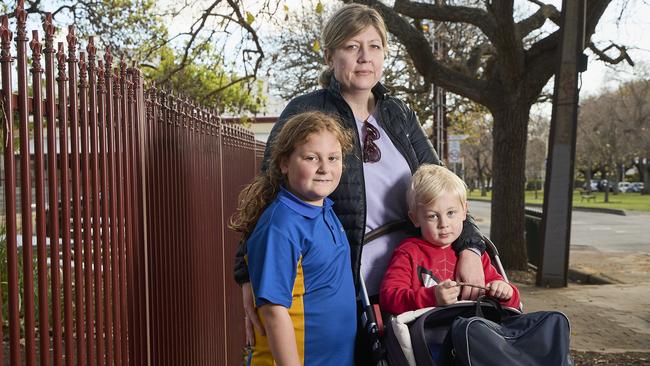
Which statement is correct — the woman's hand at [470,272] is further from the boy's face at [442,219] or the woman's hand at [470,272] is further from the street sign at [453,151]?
the street sign at [453,151]

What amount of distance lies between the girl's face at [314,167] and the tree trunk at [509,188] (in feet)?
37.0

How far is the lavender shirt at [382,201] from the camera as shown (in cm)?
314

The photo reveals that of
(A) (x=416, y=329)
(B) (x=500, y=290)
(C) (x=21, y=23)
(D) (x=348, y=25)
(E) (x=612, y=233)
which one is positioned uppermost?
(D) (x=348, y=25)

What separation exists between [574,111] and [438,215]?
8.83 meters

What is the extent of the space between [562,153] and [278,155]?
9.31 meters

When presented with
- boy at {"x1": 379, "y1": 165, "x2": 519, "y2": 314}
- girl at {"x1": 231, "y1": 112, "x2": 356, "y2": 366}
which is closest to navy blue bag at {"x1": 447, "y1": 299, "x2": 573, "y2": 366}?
boy at {"x1": 379, "y1": 165, "x2": 519, "y2": 314}

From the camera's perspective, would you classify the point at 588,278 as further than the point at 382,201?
Yes

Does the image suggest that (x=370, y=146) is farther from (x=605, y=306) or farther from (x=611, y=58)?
(x=611, y=58)

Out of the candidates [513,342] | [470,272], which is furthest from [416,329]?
[470,272]

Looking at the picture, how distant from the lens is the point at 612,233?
23.3 meters

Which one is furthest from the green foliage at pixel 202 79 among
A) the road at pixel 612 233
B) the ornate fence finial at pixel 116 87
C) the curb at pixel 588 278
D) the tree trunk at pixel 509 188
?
the ornate fence finial at pixel 116 87

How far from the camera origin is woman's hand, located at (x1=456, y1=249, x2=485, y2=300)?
2.92 metres

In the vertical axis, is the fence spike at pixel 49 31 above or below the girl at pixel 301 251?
above

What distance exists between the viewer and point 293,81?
25.0m
